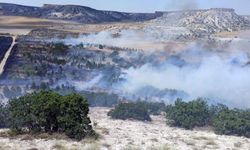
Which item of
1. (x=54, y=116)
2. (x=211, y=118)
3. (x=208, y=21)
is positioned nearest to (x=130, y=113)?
(x=211, y=118)

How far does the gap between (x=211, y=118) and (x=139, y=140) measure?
1398cm

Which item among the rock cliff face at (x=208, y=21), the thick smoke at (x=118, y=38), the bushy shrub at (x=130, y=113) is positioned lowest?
the bushy shrub at (x=130, y=113)

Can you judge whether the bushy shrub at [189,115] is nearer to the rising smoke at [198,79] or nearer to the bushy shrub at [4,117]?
the rising smoke at [198,79]

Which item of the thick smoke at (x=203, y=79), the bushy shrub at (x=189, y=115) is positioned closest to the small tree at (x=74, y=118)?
the bushy shrub at (x=189, y=115)

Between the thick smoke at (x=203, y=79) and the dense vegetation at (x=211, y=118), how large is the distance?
10339mm

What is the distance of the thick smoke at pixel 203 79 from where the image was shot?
193ft

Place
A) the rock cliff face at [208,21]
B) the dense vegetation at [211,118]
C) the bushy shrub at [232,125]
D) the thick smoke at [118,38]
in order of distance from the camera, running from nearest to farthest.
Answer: the bushy shrub at [232,125], the dense vegetation at [211,118], the thick smoke at [118,38], the rock cliff face at [208,21]

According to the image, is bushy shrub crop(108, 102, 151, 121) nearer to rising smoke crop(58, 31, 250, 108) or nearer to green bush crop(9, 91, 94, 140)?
rising smoke crop(58, 31, 250, 108)

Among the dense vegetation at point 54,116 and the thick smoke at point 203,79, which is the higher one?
the dense vegetation at point 54,116

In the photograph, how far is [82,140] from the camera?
32938 mm

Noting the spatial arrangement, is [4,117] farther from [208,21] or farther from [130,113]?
[208,21]

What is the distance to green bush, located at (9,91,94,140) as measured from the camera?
33438mm

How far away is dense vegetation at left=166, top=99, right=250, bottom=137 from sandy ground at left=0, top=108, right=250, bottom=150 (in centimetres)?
135

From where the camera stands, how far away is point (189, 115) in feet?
148
